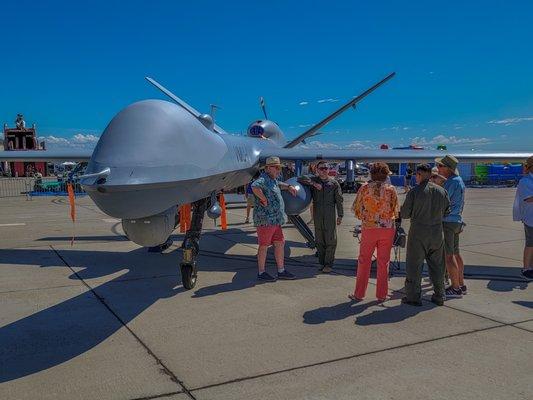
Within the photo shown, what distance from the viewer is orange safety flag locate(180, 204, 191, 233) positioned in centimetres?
677

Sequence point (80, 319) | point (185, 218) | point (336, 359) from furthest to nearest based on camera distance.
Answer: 1. point (185, 218)
2. point (80, 319)
3. point (336, 359)

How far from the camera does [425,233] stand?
5.50 m

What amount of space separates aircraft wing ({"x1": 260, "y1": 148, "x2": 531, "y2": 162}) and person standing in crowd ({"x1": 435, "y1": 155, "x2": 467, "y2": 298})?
10.7ft

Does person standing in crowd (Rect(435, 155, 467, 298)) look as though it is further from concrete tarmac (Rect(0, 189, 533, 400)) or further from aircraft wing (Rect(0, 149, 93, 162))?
aircraft wing (Rect(0, 149, 93, 162))

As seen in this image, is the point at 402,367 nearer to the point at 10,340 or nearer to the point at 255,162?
the point at 10,340

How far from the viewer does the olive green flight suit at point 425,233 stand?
17.9ft

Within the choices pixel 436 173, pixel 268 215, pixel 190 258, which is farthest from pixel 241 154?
pixel 436 173

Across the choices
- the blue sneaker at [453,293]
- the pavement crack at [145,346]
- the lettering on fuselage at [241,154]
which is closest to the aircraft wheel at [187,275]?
the pavement crack at [145,346]

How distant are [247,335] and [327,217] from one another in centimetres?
319

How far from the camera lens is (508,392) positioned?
3.41 m

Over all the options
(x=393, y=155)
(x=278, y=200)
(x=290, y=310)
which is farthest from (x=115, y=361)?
(x=393, y=155)

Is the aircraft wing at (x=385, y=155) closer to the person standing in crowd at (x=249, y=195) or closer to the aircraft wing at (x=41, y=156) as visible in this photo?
the person standing in crowd at (x=249, y=195)

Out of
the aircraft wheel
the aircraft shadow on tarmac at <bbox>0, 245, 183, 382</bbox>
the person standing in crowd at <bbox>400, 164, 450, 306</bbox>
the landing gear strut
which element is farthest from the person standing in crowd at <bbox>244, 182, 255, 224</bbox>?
the person standing in crowd at <bbox>400, 164, 450, 306</bbox>

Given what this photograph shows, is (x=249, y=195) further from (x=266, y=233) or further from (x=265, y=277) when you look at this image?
(x=265, y=277)
